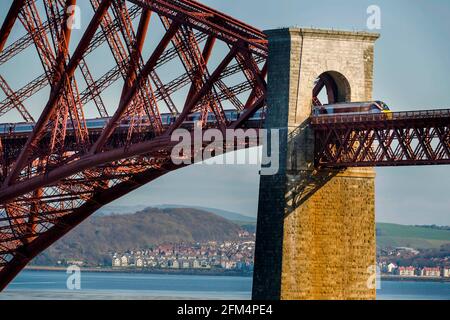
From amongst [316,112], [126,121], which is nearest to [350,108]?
[316,112]

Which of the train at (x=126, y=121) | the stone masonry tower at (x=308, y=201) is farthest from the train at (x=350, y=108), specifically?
the train at (x=126, y=121)

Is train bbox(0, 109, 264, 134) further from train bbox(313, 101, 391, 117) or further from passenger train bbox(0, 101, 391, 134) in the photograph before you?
→ train bbox(313, 101, 391, 117)

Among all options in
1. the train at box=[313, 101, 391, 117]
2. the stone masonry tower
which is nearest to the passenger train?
the train at box=[313, 101, 391, 117]

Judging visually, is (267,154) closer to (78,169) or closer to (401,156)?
(401,156)

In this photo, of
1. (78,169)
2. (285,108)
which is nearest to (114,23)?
(78,169)
